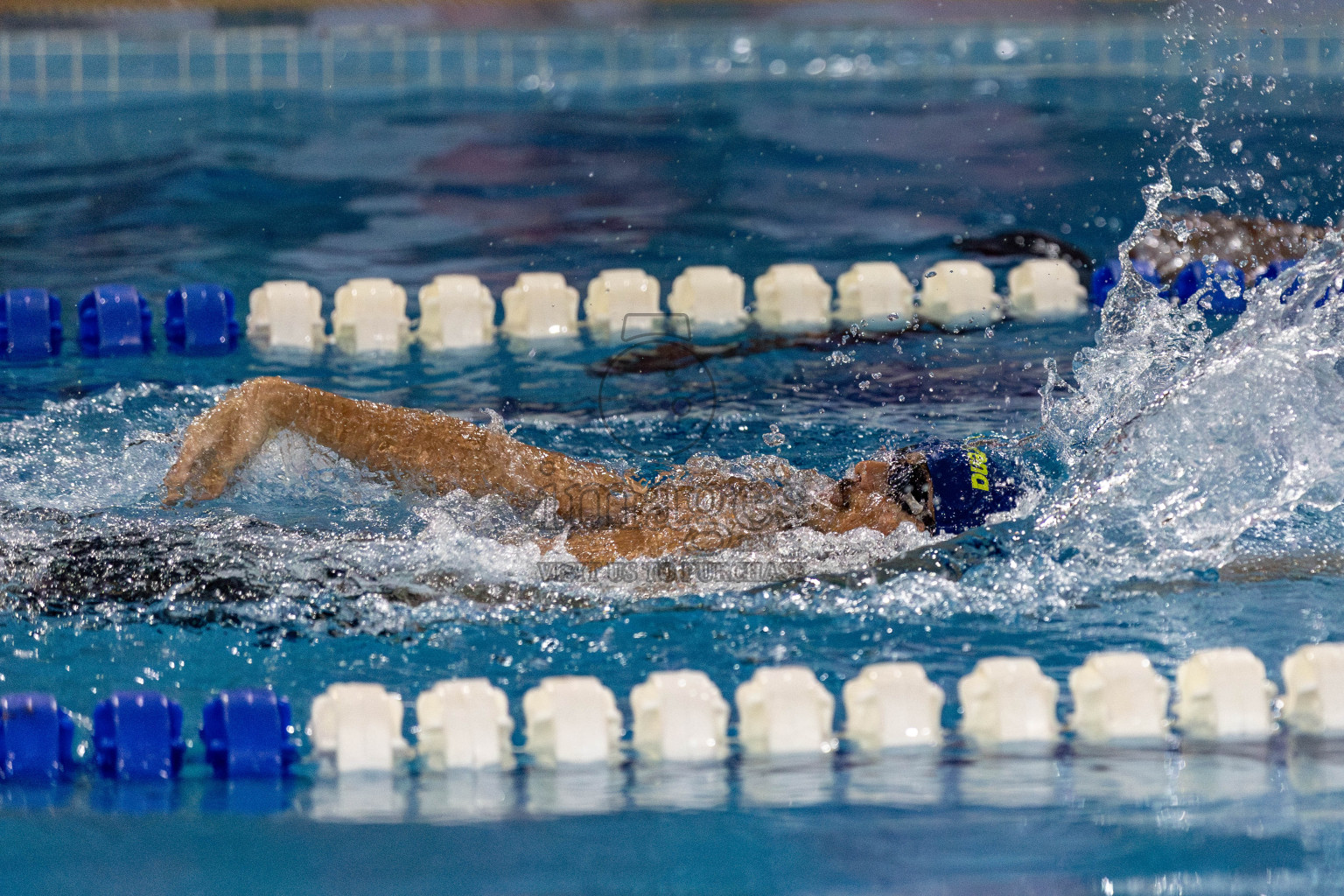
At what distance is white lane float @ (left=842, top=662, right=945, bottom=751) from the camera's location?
85.0 inches

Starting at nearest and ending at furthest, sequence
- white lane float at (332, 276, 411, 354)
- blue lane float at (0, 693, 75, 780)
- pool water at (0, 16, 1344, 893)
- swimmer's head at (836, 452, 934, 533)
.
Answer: pool water at (0, 16, 1344, 893) < blue lane float at (0, 693, 75, 780) < swimmer's head at (836, 452, 934, 533) < white lane float at (332, 276, 411, 354)

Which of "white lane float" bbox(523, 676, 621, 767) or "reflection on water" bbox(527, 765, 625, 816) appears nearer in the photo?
"reflection on water" bbox(527, 765, 625, 816)

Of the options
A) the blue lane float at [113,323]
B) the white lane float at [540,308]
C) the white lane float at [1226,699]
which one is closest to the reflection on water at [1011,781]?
the white lane float at [1226,699]

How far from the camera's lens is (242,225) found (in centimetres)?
470

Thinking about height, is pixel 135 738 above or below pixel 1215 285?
below

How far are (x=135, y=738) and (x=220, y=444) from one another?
22.9 inches

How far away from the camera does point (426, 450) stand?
2.71 meters

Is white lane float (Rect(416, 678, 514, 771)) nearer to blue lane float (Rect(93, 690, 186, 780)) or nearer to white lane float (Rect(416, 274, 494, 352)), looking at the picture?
blue lane float (Rect(93, 690, 186, 780))


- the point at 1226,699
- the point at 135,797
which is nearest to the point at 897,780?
the point at 1226,699

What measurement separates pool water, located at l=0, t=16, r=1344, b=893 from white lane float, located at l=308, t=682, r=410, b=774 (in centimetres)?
5

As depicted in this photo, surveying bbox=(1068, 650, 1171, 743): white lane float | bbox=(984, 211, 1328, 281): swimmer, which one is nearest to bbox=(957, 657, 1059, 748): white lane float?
bbox=(1068, 650, 1171, 743): white lane float

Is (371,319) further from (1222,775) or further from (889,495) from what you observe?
(1222,775)

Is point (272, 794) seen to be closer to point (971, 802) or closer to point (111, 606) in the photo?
point (111, 606)

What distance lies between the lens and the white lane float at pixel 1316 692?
7.20ft
